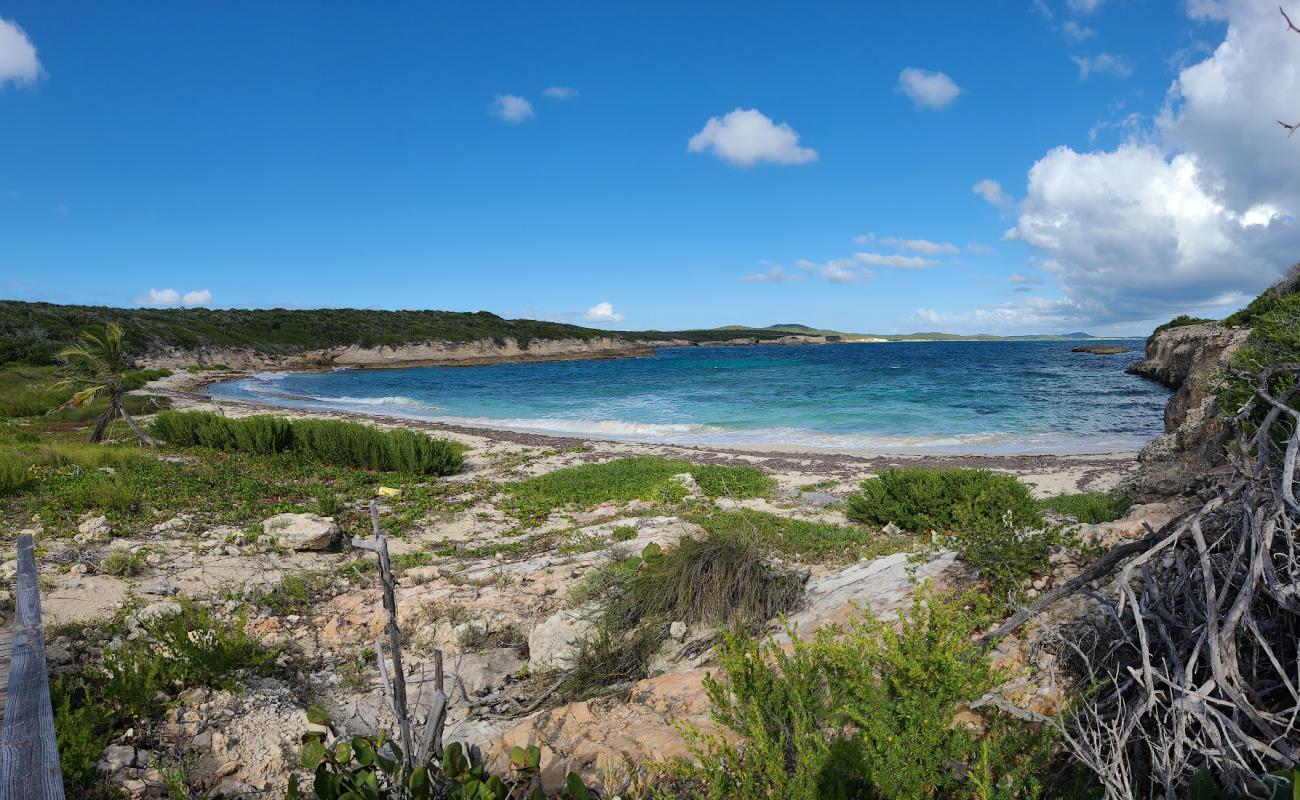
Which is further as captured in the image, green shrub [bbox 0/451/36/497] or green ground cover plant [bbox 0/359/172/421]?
green ground cover plant [bbox 0/359/172/421]

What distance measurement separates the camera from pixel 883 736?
226 centimetres

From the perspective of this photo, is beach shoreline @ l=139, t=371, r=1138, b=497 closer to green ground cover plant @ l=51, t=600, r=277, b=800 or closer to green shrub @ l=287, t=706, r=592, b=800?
green ground cover plant @ l=51, t=600, r=277, b=800

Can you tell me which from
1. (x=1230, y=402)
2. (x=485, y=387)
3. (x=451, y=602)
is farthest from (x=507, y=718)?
(x=485, y=387)

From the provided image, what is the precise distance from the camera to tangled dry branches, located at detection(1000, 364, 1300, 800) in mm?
1917

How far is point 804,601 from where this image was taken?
538 cm

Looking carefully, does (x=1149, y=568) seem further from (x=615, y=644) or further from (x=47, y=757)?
(x=47, y=757)

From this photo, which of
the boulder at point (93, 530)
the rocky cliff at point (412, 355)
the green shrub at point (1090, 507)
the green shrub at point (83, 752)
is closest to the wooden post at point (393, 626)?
the green shrub at point (83, 752)

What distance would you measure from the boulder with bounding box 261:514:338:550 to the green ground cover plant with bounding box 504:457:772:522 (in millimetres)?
2983

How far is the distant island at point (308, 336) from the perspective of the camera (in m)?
48.7

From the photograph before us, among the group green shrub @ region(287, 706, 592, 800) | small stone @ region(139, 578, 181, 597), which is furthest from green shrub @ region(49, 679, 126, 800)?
small stone @ region(139, 578, 181, 597)

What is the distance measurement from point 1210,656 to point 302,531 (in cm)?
871

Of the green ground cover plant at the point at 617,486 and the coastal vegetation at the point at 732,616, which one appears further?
the green ground cover plant at the point at 617,486

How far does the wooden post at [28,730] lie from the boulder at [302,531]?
462 cm

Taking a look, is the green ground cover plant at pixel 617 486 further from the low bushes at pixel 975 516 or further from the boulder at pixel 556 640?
the boulder at pixel 556 640
